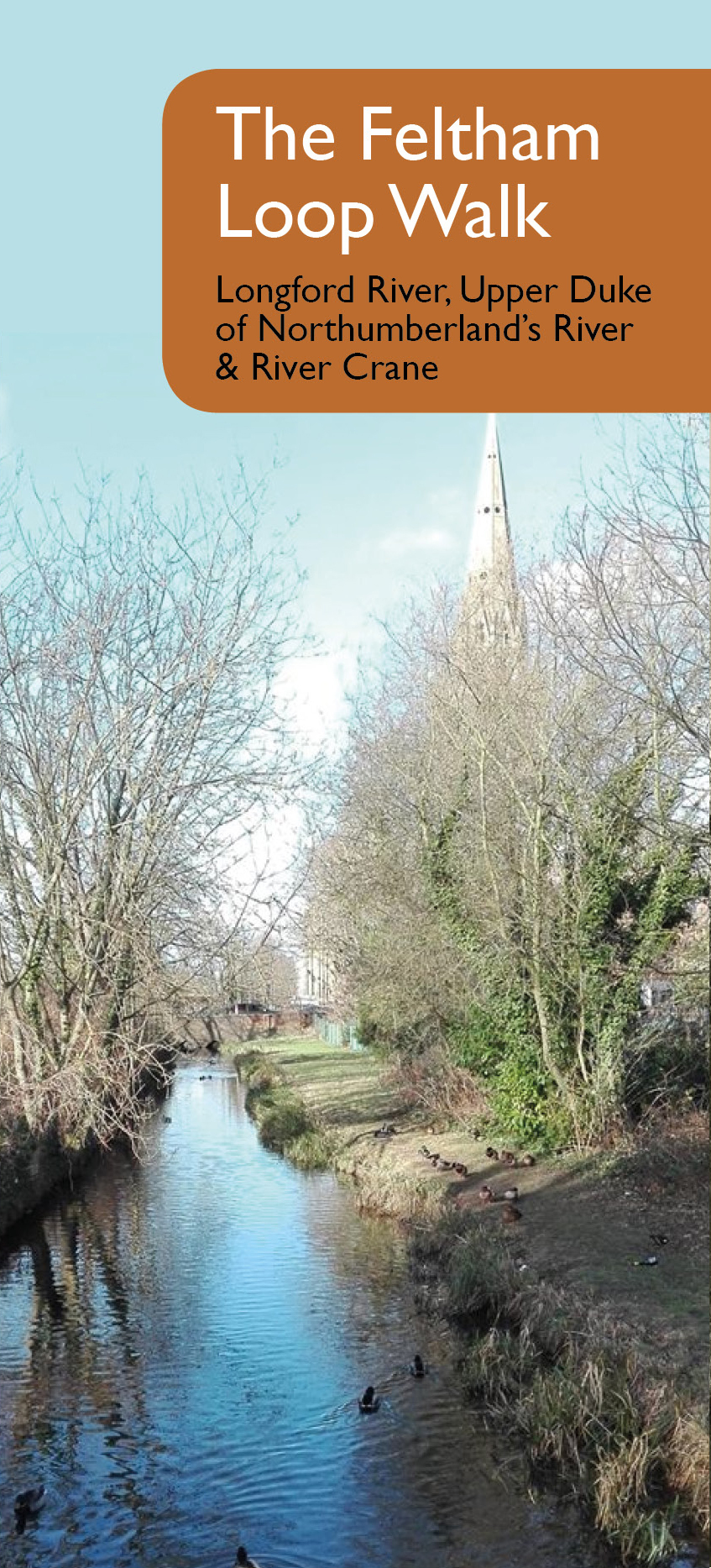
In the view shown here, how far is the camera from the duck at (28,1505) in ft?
24.3

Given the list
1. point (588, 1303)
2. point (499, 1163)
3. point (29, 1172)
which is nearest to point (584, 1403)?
point (588, 1303)

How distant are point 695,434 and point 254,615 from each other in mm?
7244

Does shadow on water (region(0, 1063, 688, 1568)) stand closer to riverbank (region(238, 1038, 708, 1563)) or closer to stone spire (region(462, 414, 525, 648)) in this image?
riverbank (region(238, 1038, 708, 1563))

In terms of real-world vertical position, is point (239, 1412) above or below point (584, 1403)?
below

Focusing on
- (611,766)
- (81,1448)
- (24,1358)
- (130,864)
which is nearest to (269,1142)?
(130,864)

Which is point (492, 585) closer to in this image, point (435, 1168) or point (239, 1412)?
point (435, 1168)

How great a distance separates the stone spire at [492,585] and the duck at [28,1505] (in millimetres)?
15643

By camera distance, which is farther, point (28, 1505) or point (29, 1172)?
point (29, 1172)

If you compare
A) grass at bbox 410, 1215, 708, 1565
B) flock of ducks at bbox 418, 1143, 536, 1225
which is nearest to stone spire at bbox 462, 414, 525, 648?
flock of ducks at bbox 418, 1143, 536, 1225

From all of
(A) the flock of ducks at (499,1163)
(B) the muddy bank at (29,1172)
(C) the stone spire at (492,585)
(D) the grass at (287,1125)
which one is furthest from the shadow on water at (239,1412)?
(C) the stone spire at (492,585)

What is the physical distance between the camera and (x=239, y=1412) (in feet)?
30.5

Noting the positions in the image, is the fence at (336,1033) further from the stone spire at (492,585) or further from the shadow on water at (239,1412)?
the shadow on water at (239,1412)

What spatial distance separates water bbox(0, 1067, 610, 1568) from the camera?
725cm

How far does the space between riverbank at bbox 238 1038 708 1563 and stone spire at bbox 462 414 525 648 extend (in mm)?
9167
